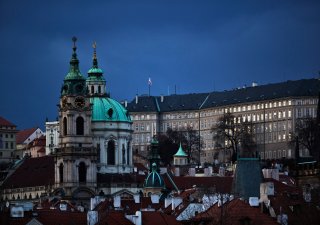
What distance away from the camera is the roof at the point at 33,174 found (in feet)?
582

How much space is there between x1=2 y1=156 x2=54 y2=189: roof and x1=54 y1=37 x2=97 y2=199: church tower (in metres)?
4.12

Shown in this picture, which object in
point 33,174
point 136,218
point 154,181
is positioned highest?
point 33,174

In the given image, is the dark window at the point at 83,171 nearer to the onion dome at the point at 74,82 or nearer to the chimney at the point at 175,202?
the onion dome at the point at 74,82

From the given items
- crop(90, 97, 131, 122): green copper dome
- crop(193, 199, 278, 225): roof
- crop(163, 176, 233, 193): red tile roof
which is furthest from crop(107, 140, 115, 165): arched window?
crop(193, 199, 278, 225): roof

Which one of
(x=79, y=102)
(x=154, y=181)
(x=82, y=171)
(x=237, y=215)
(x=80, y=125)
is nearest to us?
(x=237, y=215)

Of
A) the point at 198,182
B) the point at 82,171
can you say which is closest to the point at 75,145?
the point at 82,171

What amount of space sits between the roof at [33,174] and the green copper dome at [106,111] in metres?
7.29

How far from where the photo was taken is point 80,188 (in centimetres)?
16788

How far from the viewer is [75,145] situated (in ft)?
560

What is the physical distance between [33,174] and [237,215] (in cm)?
9791

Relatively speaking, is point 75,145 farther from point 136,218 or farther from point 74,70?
point 136,218

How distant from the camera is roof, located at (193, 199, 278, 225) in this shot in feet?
279

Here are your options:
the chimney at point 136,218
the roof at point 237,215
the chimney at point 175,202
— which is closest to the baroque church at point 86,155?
the chimney at point 175,202

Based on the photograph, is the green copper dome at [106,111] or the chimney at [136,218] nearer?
the chimney at [136,218]
